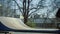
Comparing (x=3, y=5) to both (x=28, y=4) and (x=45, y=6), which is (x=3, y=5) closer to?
(x=28, y=4)

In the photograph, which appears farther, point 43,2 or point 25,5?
point 43,2

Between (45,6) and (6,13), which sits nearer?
(6,13)

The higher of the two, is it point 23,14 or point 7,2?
point 7,2

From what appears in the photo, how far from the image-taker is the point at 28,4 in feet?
60.8

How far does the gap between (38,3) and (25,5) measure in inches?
83.2

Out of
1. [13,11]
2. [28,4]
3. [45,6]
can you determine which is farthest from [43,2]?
[13,11]

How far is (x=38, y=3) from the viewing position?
19.6m

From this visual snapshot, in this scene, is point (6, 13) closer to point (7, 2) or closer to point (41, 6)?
point (7, 2)

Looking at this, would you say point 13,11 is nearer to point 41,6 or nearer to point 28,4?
point 28,4

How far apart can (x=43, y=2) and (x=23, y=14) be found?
3.16 meters

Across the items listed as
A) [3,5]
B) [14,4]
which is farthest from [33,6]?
[3,5]

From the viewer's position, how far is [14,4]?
766 inches

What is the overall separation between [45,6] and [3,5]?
4847 mm

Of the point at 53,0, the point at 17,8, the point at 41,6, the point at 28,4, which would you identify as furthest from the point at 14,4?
the point at 53,0
